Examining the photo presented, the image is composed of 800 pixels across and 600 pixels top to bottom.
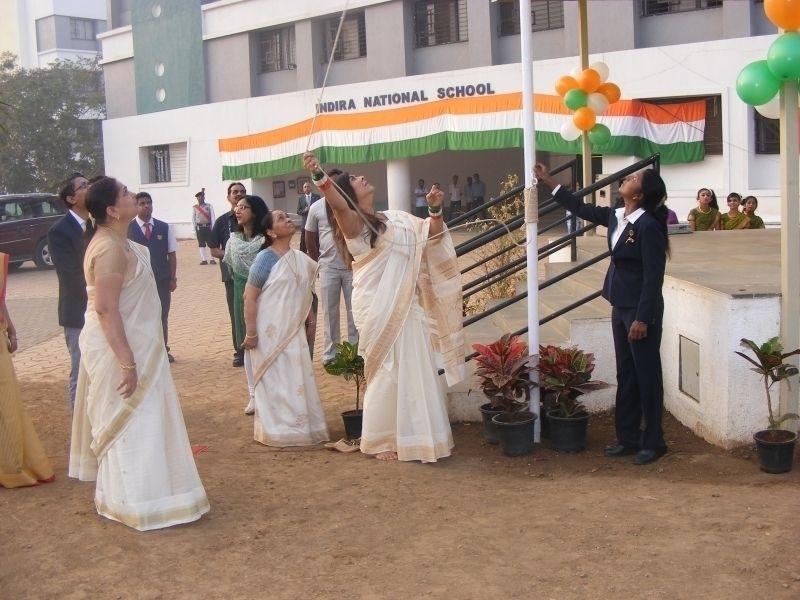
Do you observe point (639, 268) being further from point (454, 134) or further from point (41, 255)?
point (41, 255)

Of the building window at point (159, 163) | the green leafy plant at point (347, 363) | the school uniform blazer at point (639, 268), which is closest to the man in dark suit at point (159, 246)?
the green leafy plant at point (347, 363)

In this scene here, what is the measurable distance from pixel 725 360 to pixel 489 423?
145 centimetres

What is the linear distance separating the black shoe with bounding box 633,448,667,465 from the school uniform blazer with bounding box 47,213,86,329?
146 inches

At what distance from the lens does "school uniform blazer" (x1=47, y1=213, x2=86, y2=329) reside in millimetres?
6238

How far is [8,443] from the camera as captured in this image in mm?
5148

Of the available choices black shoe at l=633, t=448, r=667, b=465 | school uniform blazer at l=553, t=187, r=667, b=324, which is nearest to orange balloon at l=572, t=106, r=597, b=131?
school uniform blazer at l=553, t=187, r=667, b=324

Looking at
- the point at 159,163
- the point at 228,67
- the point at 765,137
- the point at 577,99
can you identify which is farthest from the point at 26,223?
the point at 765,137

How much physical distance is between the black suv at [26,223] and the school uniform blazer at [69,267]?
14.2 m

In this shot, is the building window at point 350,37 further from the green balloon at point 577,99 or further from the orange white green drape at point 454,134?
the green balloon at point 577,99

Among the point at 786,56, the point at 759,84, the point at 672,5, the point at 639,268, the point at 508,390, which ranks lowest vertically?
the point at 508,390

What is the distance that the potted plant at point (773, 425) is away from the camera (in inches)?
192

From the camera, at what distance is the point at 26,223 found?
19703 mm

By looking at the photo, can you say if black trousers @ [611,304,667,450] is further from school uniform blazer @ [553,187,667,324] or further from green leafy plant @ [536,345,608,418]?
green leafy plant @ [536,345,608,418]

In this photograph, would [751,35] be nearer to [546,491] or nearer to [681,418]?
[681,418]
